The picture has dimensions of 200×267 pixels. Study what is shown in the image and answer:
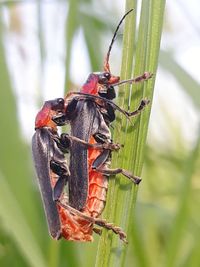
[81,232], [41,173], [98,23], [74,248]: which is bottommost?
[74,248]

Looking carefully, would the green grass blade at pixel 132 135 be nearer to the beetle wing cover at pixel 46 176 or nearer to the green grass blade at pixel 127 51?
the green grass blade at pixel 127 51

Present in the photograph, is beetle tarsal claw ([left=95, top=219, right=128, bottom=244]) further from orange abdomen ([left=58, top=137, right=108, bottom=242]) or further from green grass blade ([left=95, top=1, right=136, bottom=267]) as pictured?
orange abdomen ([left=58, top=137, right=108, bottom=242])

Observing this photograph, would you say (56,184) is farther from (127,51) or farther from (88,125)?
(127,51)

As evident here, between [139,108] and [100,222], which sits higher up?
[139,108]

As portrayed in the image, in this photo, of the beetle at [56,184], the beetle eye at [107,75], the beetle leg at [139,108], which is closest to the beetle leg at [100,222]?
the beetle at [56,184]

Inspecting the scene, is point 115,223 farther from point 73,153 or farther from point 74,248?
point 74,248

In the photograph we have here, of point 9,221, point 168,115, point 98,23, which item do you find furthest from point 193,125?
point 9,221

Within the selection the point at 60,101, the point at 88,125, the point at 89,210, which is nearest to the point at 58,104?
the point at 60,101
